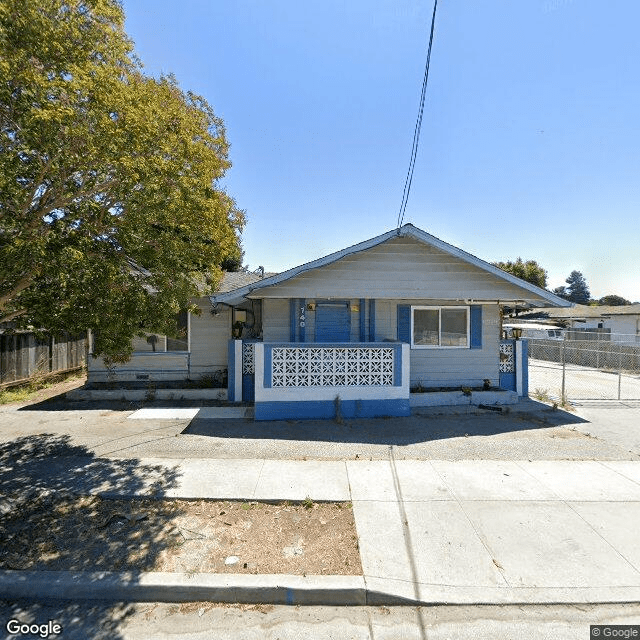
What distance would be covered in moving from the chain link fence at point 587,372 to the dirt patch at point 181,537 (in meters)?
8.83

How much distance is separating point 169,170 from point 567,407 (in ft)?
35.0

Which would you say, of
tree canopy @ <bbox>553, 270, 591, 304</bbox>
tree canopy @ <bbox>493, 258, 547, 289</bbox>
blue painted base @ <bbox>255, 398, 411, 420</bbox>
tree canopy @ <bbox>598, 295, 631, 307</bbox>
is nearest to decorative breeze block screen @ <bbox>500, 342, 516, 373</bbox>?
blue painted base @ <bbox>255, 398, 411, 420</bbox>

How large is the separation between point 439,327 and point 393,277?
7.52 ft

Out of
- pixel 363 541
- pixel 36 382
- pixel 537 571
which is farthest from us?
pixel 36 382

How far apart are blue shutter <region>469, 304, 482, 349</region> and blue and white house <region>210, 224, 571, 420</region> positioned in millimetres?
28

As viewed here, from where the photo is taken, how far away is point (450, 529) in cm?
384

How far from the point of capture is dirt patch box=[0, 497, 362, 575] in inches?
128

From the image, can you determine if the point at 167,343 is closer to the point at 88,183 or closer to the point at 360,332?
the point at 360,332

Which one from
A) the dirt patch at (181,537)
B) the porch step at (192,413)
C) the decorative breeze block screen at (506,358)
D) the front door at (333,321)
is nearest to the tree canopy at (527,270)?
the decorative breeze block screen at (506,358)

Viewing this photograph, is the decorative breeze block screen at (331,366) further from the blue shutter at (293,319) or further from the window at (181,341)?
the window at (181,341)

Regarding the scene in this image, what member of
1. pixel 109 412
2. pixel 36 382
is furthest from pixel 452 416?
pixel 36 382

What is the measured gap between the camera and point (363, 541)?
11.8 feet

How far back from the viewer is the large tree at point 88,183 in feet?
12.1

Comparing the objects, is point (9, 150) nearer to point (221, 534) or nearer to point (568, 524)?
point (221, 534)
